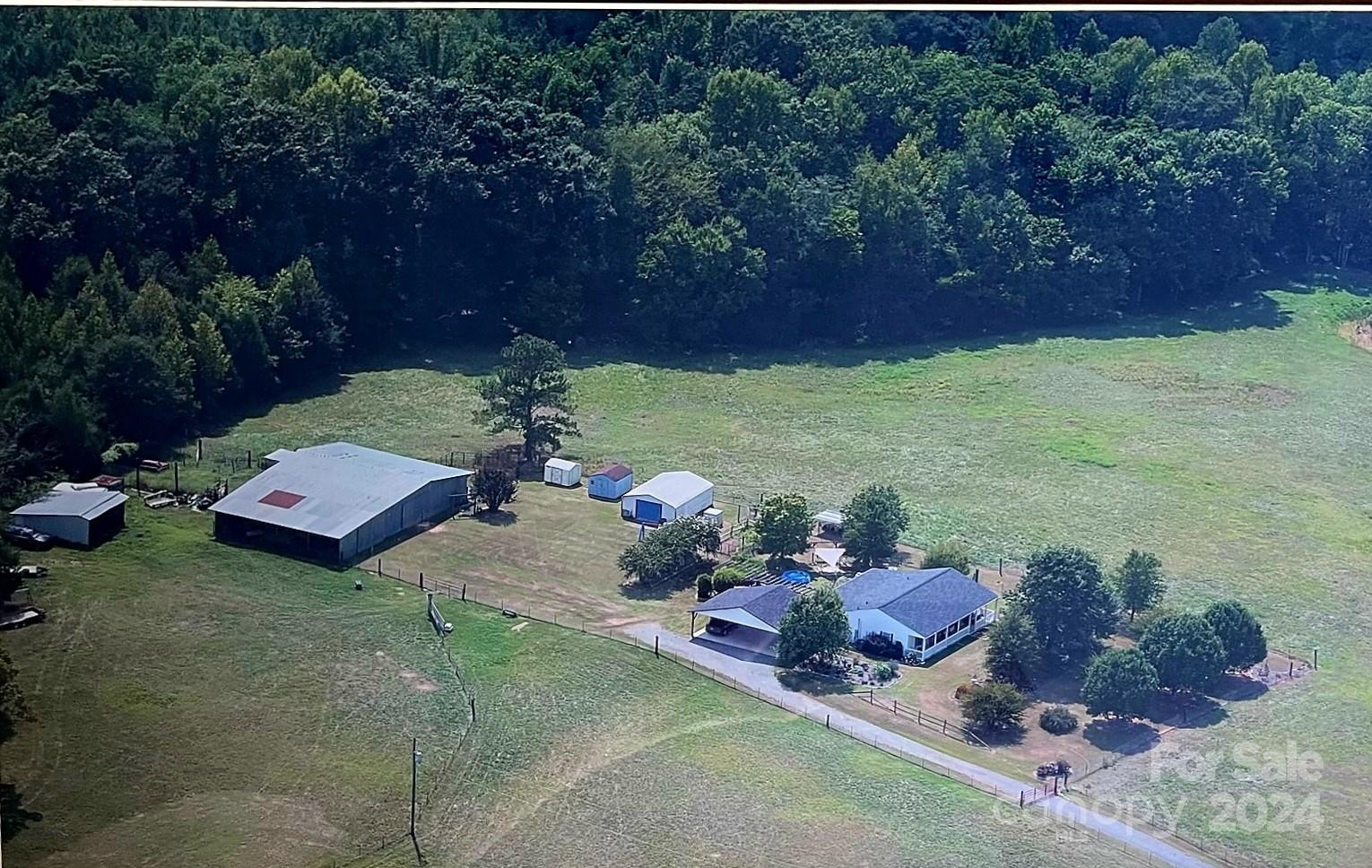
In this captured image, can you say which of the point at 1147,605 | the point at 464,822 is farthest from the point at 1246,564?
the point at 464,822

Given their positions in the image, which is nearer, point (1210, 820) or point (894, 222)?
point (1210, 820)

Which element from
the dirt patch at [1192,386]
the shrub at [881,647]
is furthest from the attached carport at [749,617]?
the dirt patch at [1192,386]

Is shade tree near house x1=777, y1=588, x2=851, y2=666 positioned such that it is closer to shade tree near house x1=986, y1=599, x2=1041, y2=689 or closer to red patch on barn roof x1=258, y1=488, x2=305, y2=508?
shade tree near house x1=986, y1=599, x2=1041, y2=689

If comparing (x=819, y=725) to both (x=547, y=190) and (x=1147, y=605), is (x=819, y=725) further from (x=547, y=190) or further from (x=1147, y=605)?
(x=547, y=190)

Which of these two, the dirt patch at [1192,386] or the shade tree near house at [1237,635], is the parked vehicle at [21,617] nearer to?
the shade tree near house at [1237,635]

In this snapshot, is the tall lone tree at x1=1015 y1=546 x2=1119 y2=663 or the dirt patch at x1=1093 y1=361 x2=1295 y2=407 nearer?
the tall lone tree at x1=1015 y1=546 x2=1119 y2=663

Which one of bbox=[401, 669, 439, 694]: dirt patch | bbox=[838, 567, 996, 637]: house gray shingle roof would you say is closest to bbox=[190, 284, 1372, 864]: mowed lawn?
bbox=[838, 567, 996, 637]: house gray shingle roof
